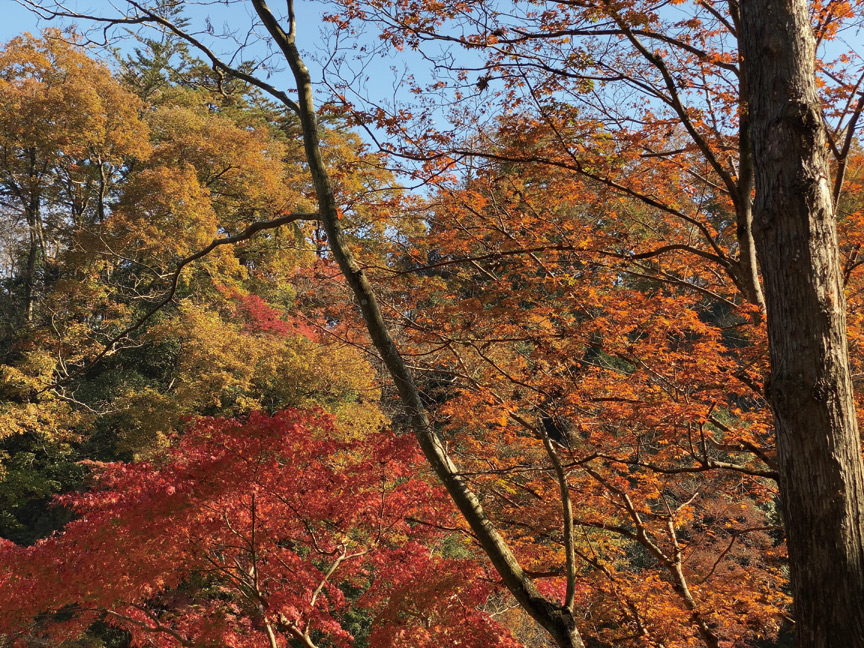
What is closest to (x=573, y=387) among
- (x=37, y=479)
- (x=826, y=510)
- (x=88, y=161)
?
(x=826, y=510)

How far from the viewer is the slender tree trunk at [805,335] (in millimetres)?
1823

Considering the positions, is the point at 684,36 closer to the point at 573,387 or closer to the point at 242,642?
the point at 573,387

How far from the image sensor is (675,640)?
5055 mm

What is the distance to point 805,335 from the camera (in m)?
1.96

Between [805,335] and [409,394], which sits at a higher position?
[805,335]

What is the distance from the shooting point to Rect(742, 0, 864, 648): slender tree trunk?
1823mm

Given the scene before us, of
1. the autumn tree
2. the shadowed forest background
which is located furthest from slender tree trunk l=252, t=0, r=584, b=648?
the autumn tree

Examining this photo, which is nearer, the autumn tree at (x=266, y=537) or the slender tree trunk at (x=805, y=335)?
the slender tree trunk at (x=805, y=335)

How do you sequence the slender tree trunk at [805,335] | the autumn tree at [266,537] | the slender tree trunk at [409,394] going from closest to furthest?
the slender tree trunk at [805,335] → the slender tree trunk at [409,394] → the autumn tree at [266,537]

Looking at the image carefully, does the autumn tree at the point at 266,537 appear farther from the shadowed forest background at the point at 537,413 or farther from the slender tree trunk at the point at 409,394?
the slender tree trunk at the point at 409,394

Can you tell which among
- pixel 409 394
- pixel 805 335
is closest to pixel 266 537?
pixel 409 394

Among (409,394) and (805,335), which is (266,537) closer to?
(409,394)

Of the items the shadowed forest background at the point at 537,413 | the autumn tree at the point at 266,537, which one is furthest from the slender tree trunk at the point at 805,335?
the autumn tree at the point at 266,537

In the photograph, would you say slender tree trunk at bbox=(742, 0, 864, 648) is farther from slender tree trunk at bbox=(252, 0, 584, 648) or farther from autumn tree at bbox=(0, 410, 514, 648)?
autumn tree at bbox=(0, 410, 514, 648)
